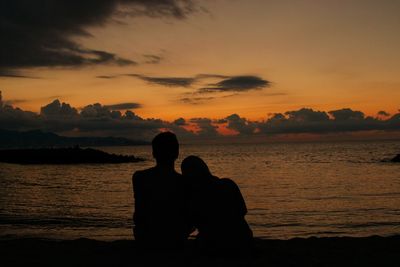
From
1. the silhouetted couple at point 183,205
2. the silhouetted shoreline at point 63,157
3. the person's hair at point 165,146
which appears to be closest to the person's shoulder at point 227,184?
the silhouetted couple at point 183,205

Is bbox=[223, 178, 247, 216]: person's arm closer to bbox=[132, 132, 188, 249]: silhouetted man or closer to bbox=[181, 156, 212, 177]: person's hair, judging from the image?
bbox=[181, 156, 212, 177]: person's hair

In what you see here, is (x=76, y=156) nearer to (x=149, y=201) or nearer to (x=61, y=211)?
(x=61, y=211)

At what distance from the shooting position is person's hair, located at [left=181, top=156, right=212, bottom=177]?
5.95 meters

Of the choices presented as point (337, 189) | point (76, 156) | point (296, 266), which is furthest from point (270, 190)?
point (76, 156)

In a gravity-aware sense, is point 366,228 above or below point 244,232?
below

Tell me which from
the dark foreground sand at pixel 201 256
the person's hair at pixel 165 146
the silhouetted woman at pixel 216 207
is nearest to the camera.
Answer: the person's hair at pixel 165 146

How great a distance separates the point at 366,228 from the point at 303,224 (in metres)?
2.29

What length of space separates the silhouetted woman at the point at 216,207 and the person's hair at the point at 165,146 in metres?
0.29

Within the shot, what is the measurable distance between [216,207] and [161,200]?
84 centimetres

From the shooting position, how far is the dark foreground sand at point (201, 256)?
640cm

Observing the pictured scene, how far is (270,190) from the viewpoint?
29.8 m

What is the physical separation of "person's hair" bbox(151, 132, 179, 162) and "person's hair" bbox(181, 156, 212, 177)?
0.29 meters

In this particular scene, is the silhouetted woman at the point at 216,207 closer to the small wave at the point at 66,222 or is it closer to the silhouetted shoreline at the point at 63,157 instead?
the small wave at the point at 66,222

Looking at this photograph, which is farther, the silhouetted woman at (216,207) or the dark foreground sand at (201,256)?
the dark foreground sand at (201,256)
